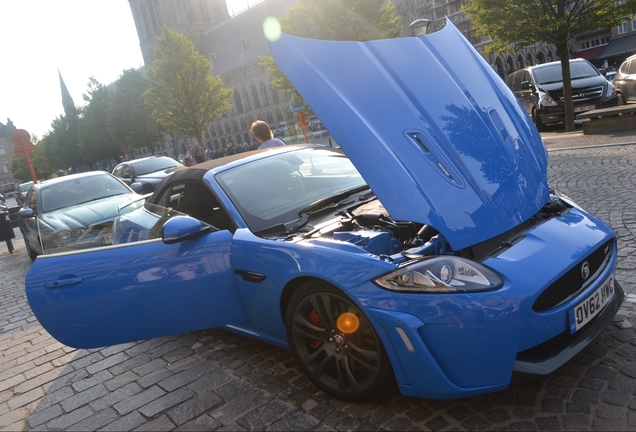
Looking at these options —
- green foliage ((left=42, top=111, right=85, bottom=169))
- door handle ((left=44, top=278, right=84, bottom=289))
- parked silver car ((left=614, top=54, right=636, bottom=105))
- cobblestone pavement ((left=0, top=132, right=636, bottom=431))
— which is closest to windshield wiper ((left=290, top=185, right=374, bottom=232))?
cobblestone pavement ((left=0, top=132, right=636, bottom=431))

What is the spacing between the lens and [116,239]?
3846 millimetres

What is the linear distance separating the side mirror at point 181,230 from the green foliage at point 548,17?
13816 millimetres

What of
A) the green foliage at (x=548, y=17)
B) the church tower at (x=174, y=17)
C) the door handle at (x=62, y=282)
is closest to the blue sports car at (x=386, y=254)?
the door handle at (x=62, y=282)

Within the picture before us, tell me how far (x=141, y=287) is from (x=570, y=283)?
2.56 m

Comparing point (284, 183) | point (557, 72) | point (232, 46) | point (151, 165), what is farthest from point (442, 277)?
point (232, 46)

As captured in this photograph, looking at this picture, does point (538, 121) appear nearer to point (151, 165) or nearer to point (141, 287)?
point (151, 165)

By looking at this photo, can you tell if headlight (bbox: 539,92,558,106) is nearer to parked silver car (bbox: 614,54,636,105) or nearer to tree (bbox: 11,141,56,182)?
parked silver car (bbox: 614,54,636,105)

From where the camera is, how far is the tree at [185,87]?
40.8 metres

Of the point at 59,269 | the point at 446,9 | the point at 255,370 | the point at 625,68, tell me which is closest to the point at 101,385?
the point at 59,269

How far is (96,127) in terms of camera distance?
63.5 metres

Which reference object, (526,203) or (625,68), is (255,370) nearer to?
(526,203)

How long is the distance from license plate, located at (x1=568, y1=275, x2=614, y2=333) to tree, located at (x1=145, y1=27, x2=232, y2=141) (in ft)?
132

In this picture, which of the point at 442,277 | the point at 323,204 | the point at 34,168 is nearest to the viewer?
the point at 442,277

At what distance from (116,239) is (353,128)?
1.90 m
